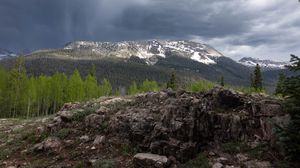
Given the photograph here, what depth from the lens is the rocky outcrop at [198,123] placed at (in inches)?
666

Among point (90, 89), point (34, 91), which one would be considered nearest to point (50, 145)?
point (34, 91)

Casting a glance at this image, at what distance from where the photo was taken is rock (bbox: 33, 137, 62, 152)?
19391 mm

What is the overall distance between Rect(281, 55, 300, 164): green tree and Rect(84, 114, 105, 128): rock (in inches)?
462

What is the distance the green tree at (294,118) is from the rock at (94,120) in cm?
1174

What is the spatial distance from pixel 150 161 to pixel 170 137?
7.20 feet

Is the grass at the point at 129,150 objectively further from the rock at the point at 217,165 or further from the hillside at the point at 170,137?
the rock at the point at 217,165

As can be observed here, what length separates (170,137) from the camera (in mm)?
17266

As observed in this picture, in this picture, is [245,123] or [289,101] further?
[245,123]

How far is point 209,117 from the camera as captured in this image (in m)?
18.1

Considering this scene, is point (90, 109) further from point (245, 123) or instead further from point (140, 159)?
point (245, 123)

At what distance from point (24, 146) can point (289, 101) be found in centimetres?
1699

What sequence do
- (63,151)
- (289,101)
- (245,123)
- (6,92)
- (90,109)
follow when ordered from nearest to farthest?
(289,101), (245,123), (63,151), (90,109), (6,92)

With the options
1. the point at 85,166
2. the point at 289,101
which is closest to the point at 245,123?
the point at 289,101

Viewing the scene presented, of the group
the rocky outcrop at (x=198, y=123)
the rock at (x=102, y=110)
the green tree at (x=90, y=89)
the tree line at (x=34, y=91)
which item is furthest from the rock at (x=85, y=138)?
the green tree at (x=90, y=89)
